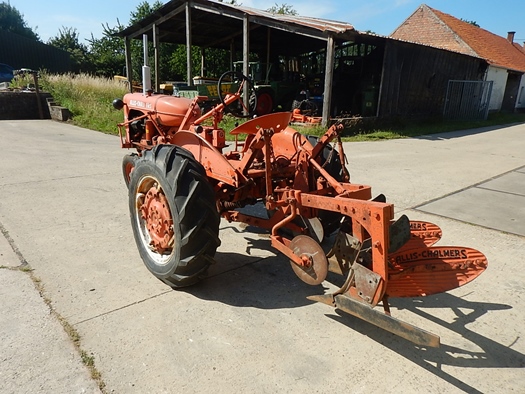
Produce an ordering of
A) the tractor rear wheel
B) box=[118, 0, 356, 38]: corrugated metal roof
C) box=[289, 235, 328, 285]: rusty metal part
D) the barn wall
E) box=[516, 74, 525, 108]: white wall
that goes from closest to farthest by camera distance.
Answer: box=[289, 235, 328, 285]: rusty metal part
the tractor rear wheel
box=[118, 0, 356, 38]: corrugated metal roof
the barn wall
box=[516, 74, 525, 108]: white wall

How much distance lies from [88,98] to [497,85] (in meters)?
23.0

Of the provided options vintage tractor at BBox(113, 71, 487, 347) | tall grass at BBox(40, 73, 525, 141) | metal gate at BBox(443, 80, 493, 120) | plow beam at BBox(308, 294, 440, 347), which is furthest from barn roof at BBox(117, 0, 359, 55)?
plow beam at BBox(308, 294, 440, 347)

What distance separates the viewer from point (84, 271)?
3.09 m

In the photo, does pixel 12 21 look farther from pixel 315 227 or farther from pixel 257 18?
pixel 315 227

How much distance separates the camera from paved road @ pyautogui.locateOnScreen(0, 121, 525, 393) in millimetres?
2029

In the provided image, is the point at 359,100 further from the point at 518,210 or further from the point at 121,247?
the point at 121,247

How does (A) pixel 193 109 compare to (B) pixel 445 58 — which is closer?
(A) pixel 193 109

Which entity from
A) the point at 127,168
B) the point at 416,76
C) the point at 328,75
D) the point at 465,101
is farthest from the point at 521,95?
the point at 127,168

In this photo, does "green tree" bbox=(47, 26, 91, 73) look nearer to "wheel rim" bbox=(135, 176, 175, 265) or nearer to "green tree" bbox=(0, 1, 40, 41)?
"green tree" bbox=(0, 1, 40, 41)

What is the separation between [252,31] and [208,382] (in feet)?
55.0

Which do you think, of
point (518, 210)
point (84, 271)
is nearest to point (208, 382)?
point (84, 271)

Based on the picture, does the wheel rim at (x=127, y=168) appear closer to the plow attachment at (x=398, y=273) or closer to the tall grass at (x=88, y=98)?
the plow attachment at (x=398, y=273)

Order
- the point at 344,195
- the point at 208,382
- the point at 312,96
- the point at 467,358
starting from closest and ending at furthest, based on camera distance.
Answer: the point at 208,382 → the point at 467,358 → the point at 344,195 → the point at 312,96

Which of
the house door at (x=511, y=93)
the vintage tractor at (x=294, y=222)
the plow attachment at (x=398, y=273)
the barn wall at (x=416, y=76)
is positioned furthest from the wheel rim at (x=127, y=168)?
the house door at (x=511, y=93)
